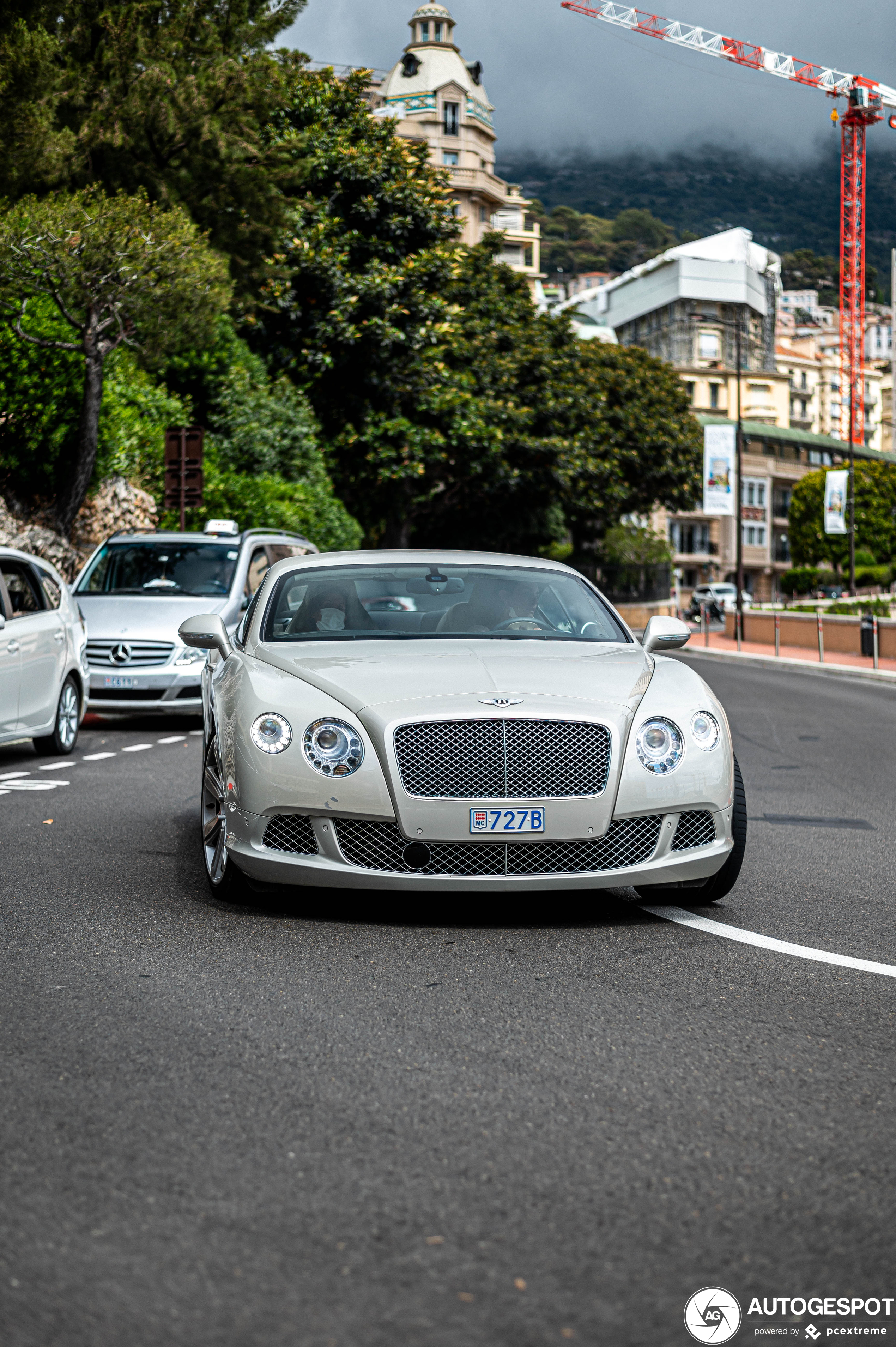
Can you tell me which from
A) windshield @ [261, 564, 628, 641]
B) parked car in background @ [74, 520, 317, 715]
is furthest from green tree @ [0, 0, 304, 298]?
windshield @ [261, 564, 628, 641]

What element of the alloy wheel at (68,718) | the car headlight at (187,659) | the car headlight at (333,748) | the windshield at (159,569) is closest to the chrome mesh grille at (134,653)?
the car headlight at (187,659)

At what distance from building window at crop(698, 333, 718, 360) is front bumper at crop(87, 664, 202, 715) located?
109 meters

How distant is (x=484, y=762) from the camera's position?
5855mm

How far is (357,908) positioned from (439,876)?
2.14 feet

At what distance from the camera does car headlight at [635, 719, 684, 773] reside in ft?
19.7

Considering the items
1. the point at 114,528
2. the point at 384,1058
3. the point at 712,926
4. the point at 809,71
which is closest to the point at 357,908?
the point at 712,926

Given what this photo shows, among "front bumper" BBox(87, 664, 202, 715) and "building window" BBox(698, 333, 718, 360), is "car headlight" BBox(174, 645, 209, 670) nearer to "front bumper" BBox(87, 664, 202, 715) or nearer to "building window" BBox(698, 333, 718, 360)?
"front bumper" BBox(87, 664, 202, 715)

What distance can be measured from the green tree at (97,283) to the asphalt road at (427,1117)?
15.1m

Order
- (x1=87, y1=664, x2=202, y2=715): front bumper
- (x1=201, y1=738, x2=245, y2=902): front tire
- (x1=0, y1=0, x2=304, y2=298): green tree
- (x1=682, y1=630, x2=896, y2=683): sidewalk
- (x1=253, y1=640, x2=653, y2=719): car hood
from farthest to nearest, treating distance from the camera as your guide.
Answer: (x1=682, y1=630, x2=896, y2=683): sidewalk, (x1=0, y1=0, x2=304, y2=298): green tree, (x1=87, y1=664, x2=202, y2=715): front bumper, (x1=201, y1=738, x2=245, y2=902): front tire, (x1=253, y1=640, x2=653, y2=719): car hood

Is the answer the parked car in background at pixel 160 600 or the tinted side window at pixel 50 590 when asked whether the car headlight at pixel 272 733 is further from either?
the parked car in background at pixel 160 600

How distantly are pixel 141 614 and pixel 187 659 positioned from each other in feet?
2.84

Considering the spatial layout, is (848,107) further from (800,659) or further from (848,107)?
(800,659)

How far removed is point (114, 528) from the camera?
2505 cm

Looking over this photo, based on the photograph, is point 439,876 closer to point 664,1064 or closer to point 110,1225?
point 664,1064
